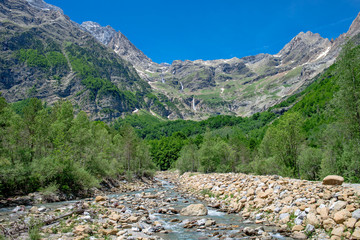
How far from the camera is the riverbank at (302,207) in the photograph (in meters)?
14.1

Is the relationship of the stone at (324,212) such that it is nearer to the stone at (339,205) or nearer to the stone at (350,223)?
the stone at (339,205)

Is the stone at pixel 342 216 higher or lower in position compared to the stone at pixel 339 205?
lower

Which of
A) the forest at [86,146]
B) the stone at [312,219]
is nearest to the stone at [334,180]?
the stone at [312,219]

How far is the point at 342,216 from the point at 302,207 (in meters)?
3.43

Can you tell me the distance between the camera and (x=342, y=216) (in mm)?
14109

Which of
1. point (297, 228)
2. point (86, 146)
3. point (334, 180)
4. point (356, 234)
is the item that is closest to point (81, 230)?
point (297, 228)

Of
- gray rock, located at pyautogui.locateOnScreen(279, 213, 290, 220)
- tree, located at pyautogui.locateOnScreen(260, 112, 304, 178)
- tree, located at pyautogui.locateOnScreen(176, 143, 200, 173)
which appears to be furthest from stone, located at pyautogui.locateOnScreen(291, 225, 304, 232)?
tree, located at pyautogui.locateOnScreen(176, 143, 200, 173)

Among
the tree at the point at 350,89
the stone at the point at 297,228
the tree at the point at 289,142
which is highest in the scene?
the tree at the point at 350,89

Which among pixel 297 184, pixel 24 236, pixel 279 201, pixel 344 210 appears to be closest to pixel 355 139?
pixel 297 184

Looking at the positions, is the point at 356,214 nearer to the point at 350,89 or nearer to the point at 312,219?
the point at 312,219

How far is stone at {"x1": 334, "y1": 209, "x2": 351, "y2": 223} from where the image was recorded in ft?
46.0

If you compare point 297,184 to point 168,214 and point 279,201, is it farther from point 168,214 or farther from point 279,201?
point 168,214

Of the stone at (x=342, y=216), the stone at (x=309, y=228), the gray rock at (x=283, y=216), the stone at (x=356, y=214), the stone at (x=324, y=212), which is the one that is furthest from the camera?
the gray rock at (x=283, y=216)

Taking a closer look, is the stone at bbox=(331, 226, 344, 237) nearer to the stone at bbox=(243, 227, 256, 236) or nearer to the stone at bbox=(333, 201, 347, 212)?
the stone at bbox=(333, 201, 347, 212)
